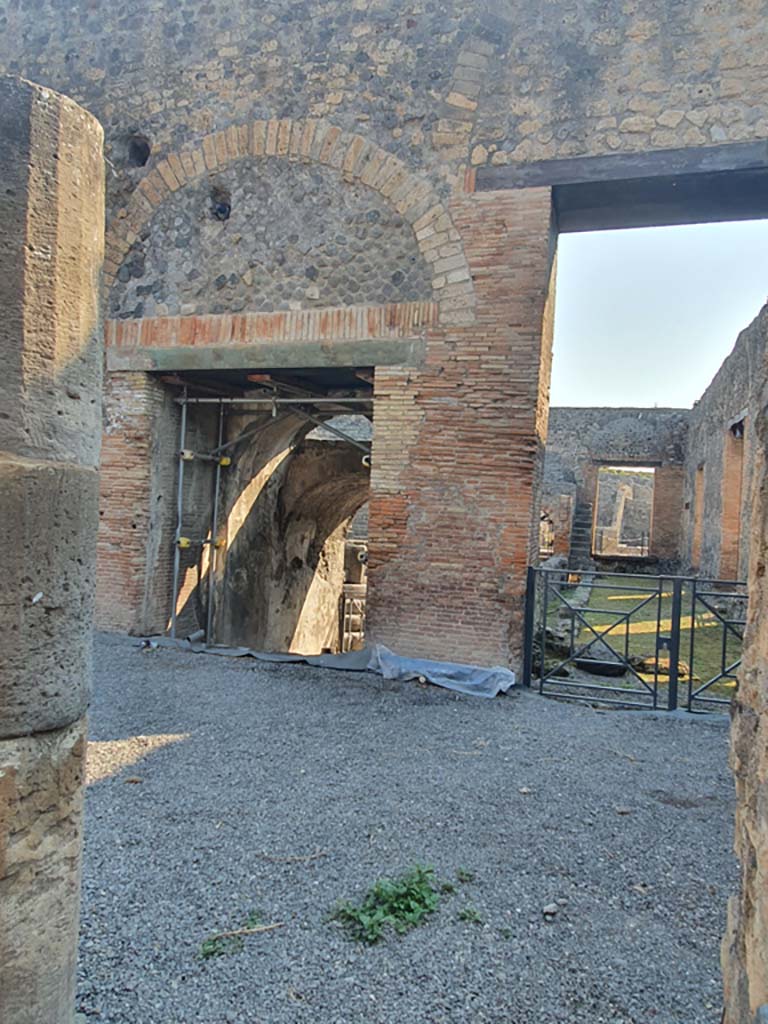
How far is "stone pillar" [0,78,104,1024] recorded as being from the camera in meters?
1.86

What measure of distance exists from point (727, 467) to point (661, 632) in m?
4.27

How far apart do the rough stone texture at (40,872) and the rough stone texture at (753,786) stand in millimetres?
1715

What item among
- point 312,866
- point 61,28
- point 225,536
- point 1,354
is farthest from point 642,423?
point 1,354

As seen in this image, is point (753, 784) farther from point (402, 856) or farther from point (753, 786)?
Result: point (402, 856)

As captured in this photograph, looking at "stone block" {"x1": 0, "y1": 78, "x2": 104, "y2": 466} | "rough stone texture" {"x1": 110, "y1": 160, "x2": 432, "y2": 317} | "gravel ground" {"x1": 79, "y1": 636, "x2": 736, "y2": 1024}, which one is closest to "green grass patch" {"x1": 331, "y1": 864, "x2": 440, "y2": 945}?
"gravel ground" {"x1": 79, "y1": 636, "x2": 736, "y2": 1024}

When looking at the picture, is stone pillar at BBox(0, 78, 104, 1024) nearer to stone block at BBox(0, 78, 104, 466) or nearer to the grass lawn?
stone block at BBox(0, 78, 104, 466)

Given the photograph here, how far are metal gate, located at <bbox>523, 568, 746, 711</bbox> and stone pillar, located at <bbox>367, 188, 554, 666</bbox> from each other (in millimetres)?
395

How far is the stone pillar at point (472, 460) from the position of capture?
23.4 feet

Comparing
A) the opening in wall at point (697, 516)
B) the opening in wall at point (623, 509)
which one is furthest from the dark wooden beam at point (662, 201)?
the opening in wall at point (623, 509)

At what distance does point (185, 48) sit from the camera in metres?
8.21

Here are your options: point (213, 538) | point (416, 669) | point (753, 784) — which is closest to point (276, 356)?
point (213, 538)

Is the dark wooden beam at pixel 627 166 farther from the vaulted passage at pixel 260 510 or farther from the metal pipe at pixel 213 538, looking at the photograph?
the metal pipe at pixel 213 538

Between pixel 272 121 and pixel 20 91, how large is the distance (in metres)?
6.72

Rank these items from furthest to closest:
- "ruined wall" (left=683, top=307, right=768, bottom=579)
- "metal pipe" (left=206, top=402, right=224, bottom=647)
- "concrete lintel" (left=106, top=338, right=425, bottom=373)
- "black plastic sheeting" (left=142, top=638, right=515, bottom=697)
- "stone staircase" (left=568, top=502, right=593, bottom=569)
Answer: "stone staircase" (left=568, top=502, right=593, bottom=569) < "ruined wall" (left=683, top=307, right=768, bottom=579) < "metal pipe" (left=206, top=402, right=224, bottom=647) < "concrete lintel" (left=106, top=338, right=425, bottom=373) < "black plastic sheeting" (left=142, top=638, right=515, bottom=697)
